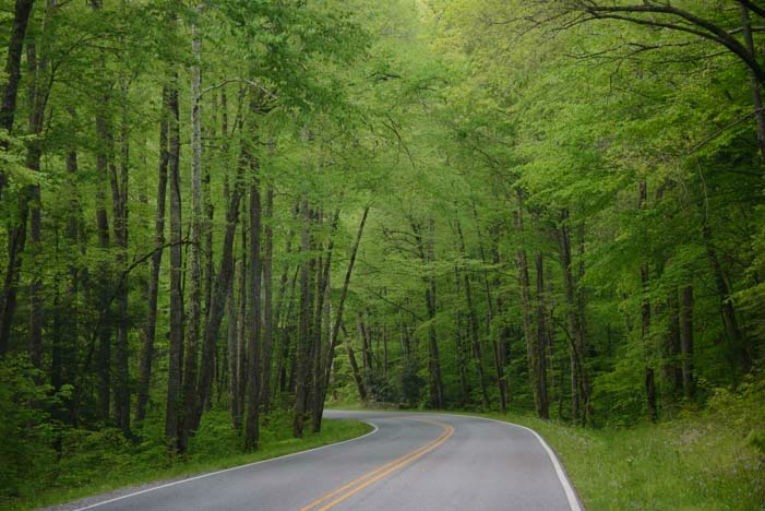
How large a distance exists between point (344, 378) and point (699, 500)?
176 ft

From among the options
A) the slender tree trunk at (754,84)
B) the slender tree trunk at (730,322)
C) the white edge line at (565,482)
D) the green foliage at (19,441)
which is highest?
the slender tree trunk at (754,84)

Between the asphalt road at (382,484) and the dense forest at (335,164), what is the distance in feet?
12.3

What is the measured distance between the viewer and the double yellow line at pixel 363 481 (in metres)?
8.19

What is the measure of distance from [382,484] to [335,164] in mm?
11171

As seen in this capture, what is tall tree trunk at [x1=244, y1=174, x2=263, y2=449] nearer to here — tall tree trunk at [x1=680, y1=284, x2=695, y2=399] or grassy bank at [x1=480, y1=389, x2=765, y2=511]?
grassy bank at [x1=480, y1=389, x2=765, y2=511]

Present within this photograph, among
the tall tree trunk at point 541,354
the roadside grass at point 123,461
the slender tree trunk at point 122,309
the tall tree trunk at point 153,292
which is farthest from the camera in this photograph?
the tall tree trunk at point 541,354

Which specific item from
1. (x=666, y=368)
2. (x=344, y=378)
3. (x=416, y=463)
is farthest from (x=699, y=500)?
(x=344, y=378)

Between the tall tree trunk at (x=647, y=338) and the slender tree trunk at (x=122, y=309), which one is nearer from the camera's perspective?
the slender tree trunk at (x=122, y=309)

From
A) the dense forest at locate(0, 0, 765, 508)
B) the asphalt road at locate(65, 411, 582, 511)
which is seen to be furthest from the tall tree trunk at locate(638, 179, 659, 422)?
the asphalt road at locate(65, 411, 582, 511)

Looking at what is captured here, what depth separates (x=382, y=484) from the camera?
389 inches

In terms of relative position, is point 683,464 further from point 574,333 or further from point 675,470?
point 574,333

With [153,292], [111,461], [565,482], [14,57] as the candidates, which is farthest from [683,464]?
[153,292]

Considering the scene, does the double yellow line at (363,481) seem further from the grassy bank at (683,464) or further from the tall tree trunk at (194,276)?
the tall tree trunk at (194,276)

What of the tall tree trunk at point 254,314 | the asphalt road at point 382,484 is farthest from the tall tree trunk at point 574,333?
the tall tree trunk at point 254,314
